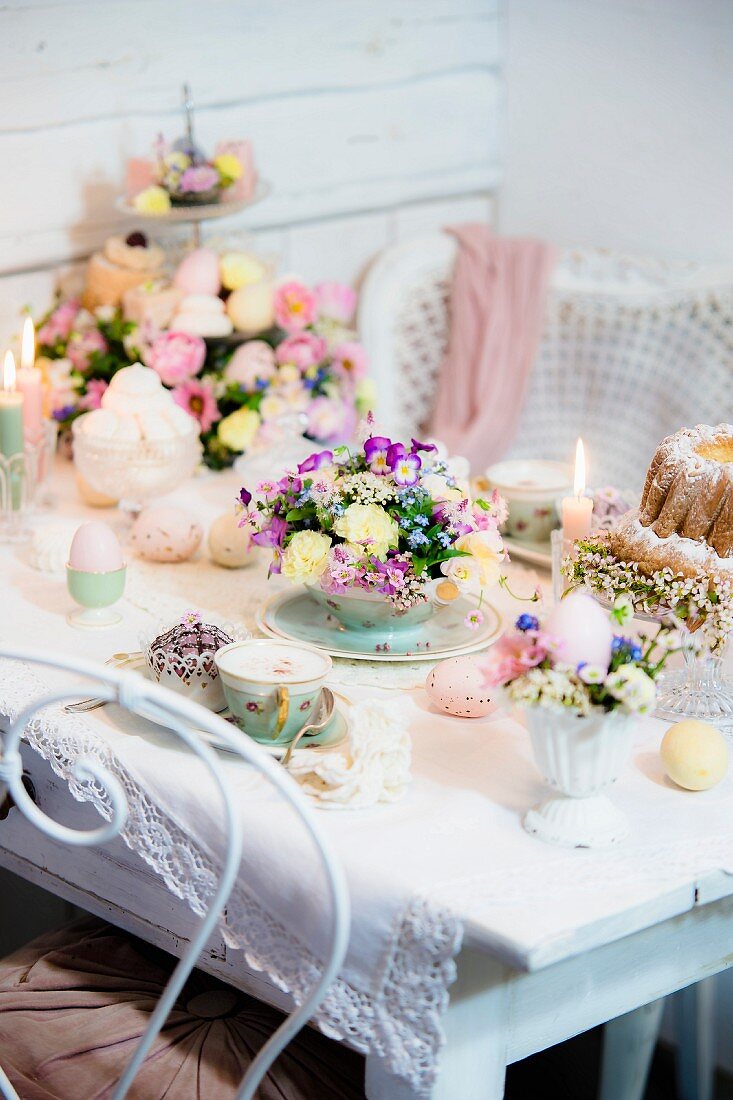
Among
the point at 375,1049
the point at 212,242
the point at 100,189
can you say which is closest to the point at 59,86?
the point at 100,189

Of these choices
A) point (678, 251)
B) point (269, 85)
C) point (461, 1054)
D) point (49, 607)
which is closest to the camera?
point (461, 1054)

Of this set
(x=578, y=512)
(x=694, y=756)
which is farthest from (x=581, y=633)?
(x=578, y=512)

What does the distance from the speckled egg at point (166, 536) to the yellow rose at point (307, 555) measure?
36 cm

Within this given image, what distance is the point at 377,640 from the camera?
1.47 metres

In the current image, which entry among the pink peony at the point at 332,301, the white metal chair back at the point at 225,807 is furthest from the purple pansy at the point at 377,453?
the pink peony at the point at 332,301

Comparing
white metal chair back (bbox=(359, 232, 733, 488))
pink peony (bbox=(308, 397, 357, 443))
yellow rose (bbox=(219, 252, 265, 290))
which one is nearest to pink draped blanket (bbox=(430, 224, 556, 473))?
A: white metal chair back (bbox=(359, 232, 733, 488))

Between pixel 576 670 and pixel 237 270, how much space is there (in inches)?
52.1

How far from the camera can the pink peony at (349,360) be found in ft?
7.45

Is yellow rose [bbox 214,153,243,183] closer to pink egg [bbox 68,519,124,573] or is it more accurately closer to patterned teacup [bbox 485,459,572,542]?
patterned teacup [bbox 485,459,572,542]

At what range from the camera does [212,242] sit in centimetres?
233

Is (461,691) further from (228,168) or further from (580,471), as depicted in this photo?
(228,168)

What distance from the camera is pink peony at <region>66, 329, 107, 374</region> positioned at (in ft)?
6.97

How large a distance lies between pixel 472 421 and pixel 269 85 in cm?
80

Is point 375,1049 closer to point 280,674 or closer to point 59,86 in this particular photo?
point 280,674
